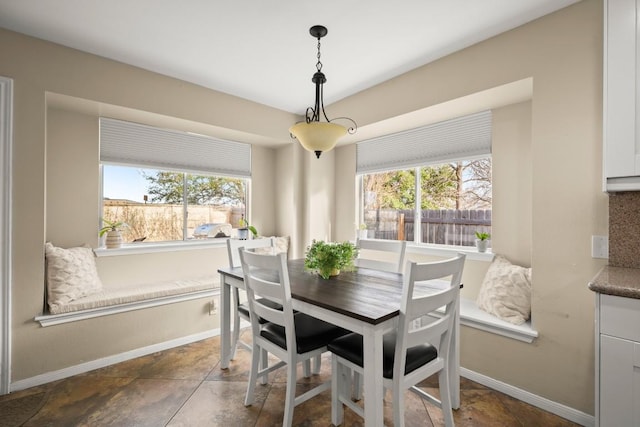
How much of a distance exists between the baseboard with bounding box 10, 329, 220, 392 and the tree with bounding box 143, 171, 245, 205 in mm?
1478

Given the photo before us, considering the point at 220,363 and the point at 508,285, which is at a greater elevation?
the point at 508,285

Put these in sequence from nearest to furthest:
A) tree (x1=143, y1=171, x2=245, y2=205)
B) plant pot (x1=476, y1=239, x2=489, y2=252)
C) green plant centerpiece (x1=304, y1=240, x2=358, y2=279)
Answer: green plant centerpiece (x1=304, y1=240, x2=358, y2=279), plant pot (x1=476, y1=239, x2=489, y2=252), tree (x1=143, y1=171, x2=245, y2=205)

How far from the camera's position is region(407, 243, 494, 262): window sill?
271 centimetres

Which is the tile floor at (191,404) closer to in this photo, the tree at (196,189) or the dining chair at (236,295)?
the dining chair at (236,295)

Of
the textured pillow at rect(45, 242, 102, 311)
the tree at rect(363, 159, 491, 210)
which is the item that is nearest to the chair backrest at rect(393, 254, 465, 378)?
the tree at rect(363, 159, 491, 210)

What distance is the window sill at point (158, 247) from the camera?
294 centimetres

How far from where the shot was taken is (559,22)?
1938mm

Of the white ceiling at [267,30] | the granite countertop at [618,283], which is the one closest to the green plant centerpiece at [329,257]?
the granite countertop at [618,283]

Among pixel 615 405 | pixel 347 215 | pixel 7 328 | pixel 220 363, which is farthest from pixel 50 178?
pixel 615 405

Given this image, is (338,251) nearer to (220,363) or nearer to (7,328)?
(220,363)

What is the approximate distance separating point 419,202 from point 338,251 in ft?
5.33

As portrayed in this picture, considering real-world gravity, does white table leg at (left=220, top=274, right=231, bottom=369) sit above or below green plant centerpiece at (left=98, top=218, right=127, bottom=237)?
below

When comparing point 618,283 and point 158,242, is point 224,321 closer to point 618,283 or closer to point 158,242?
point 158,242

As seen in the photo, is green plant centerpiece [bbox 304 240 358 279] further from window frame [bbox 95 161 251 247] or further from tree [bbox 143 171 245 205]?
tree [bbox 143 171 245 205]
